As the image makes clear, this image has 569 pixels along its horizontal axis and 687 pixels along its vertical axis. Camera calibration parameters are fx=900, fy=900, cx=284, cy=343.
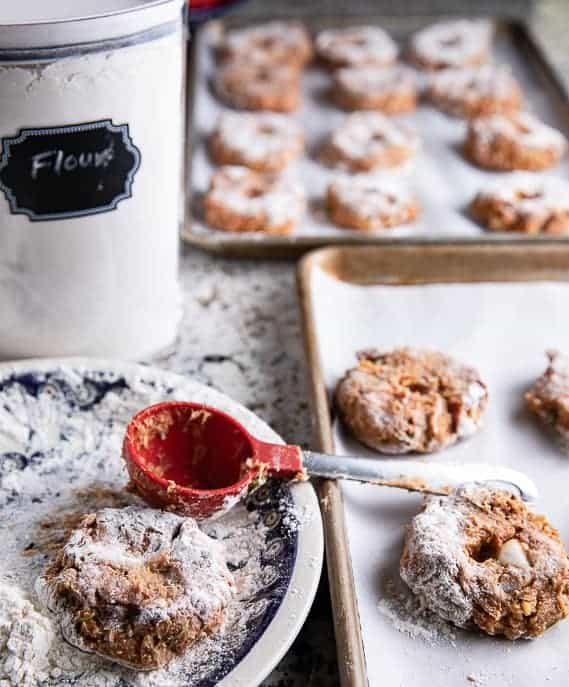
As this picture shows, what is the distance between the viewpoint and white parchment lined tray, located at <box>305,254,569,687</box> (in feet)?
2.33

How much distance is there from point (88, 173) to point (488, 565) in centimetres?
50

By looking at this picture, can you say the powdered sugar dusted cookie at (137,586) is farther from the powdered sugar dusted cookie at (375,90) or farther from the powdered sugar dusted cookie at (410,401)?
the powdered sugar dusted cookie at (375,90)

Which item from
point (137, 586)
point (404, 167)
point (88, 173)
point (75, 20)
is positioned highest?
point (75, 20)

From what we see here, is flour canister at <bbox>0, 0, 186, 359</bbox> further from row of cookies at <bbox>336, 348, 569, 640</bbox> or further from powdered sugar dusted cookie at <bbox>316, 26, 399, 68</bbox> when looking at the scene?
powdered sugar dusted cookie at <bbox>316, 26, 399, 68</bbox>

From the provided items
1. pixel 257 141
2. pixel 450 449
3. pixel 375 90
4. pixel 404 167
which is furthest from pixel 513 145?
pixel 450 449

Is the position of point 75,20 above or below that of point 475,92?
above

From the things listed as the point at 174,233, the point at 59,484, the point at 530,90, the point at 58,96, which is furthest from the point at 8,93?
the point at 530,90

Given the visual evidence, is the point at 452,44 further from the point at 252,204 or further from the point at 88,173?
the point at 88,173

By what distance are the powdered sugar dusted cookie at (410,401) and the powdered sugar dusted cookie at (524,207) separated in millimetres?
361

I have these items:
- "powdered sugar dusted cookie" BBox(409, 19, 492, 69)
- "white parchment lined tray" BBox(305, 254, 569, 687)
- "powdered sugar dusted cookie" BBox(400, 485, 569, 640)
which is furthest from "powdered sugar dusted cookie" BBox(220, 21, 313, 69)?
"powdered sugar dusted cookie" BBox(400, 485, 569, 640)

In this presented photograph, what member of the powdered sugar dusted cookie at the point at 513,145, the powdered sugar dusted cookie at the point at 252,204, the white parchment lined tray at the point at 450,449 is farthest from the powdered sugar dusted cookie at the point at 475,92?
the white parchment lined tray at the point at 450,449

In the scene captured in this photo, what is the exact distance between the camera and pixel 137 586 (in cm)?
68

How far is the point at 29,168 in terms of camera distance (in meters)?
0.82

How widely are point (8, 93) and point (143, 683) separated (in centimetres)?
49
